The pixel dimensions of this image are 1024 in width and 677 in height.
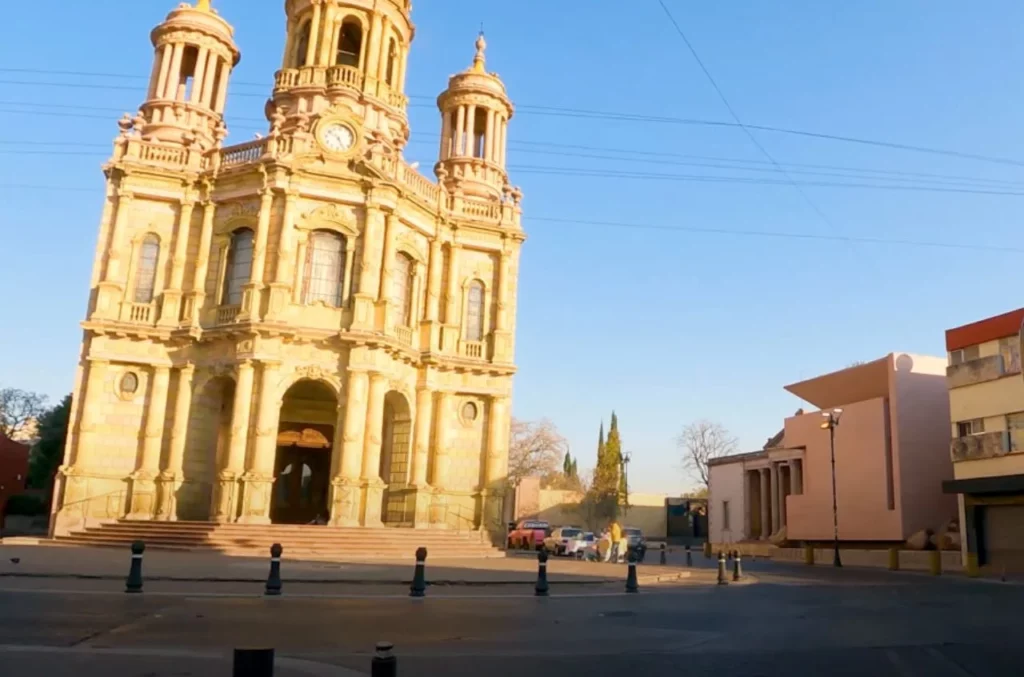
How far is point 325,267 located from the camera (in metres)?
32.4

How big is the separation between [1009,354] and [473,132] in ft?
86.0

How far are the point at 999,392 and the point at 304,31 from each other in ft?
113

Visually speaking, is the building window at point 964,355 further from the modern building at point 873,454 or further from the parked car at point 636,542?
the parked car at point 636,542

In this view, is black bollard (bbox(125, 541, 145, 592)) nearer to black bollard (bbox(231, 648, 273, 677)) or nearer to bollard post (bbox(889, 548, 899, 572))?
black bollard (bbox(231, 648, 273, 677))

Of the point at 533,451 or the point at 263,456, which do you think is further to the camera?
the point at 533,451

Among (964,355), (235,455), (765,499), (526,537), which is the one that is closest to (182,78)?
(235,455)

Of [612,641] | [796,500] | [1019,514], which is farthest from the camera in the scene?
[796,500]

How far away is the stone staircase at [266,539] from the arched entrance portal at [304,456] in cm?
786

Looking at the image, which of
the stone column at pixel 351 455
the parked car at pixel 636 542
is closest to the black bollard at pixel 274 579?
the stone column at pixel 351 455

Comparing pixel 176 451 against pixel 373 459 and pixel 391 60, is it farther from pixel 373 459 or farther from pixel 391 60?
pixel 391 60

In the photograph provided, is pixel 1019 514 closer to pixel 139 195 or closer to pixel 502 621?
pixel 502 621

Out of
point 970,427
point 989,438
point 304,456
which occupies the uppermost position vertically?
point 970,427

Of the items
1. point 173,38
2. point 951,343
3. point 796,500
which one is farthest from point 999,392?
point 173,38

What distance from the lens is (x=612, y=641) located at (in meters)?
10.3
